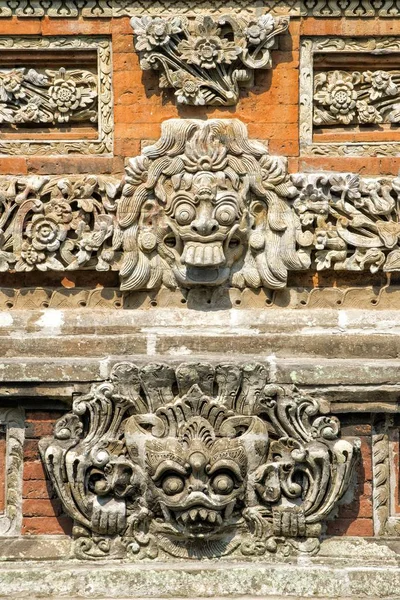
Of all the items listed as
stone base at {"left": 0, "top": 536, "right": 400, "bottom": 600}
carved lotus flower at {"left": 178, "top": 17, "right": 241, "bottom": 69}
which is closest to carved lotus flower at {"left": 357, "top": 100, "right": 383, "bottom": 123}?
carved lotus flower at {"left": 178, "top": 17, "right": 241, "bottom": 69}

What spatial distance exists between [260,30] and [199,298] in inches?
67.3

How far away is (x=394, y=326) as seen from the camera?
1163cm

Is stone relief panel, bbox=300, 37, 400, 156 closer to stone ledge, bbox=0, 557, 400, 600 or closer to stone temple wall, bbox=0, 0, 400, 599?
stone temple wall, bbox=0, 0, 400, 599

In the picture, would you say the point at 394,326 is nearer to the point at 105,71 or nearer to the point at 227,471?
the point at 227,471

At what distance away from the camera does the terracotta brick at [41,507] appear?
1145cm

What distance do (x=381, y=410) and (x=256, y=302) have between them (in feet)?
3.41

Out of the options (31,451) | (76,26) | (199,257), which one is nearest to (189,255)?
(199,257)

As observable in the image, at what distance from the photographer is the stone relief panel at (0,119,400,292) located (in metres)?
11.6

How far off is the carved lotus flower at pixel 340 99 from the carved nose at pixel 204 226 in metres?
1.08

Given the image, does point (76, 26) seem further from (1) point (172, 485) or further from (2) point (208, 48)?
(1) point (172, 485)

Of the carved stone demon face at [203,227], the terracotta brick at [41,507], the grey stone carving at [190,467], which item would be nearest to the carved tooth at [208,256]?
the carved stone demon face at [203,227]

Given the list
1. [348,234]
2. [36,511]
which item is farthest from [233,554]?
[348,234]

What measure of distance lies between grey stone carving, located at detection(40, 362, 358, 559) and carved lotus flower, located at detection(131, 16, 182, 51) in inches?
79.1

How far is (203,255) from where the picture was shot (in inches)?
452
